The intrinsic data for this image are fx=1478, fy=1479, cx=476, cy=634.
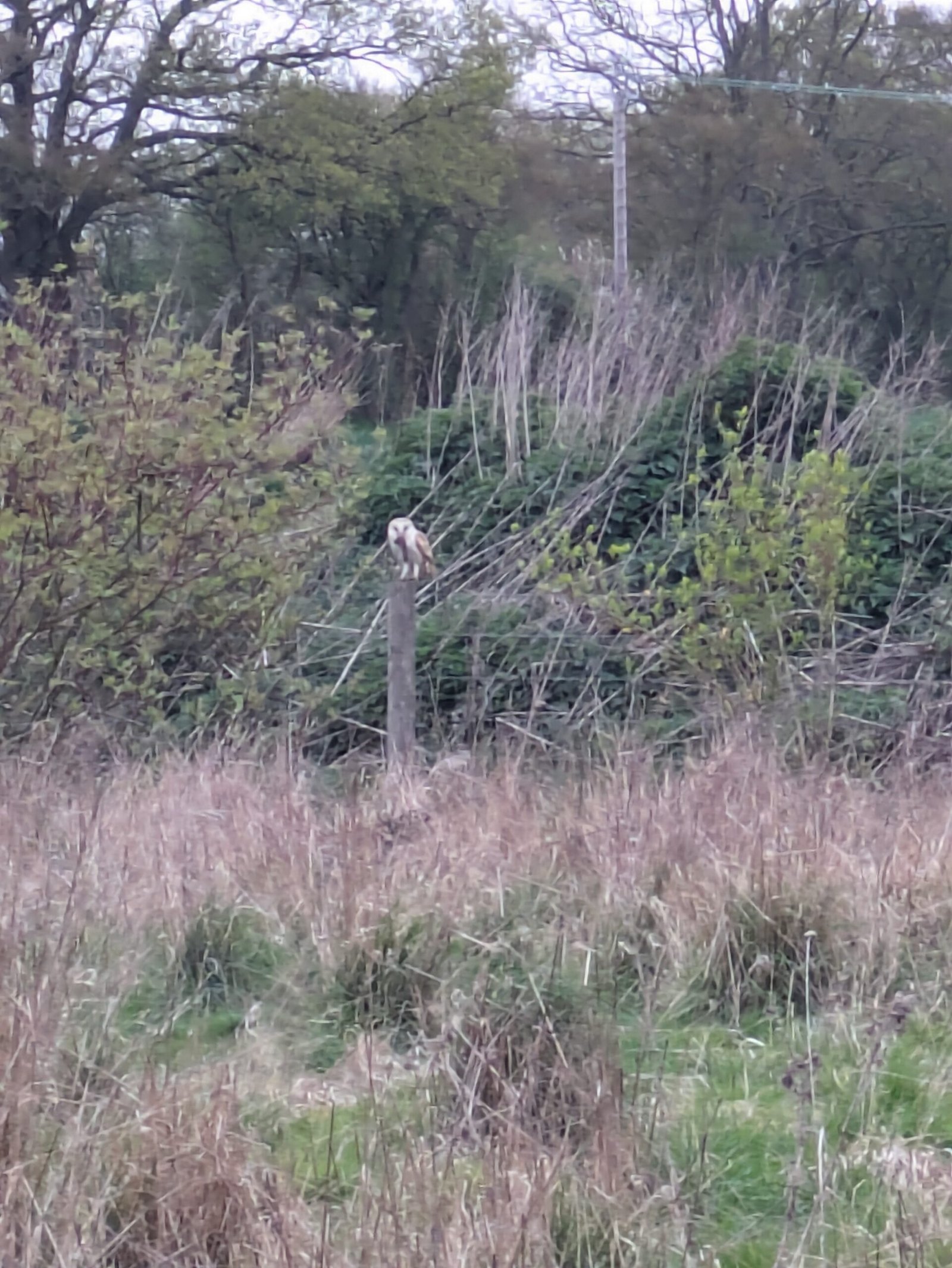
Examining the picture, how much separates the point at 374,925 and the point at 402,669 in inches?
96.3

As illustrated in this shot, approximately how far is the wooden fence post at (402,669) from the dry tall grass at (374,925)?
24.6 inches

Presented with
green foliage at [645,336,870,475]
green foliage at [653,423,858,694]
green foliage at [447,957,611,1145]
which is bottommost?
green foliage at [447,957,611,1145]

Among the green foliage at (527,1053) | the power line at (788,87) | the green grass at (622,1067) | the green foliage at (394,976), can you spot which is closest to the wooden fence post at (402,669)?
the green grass at (622,1067)

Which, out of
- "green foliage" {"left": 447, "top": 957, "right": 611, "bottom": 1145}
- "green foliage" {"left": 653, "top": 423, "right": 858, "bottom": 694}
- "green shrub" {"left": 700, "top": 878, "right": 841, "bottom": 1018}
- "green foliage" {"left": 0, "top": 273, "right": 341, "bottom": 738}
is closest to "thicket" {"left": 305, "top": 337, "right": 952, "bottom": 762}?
"green foliage" {"left": 653, "top": 423, "right": 858, "bottom": 694}

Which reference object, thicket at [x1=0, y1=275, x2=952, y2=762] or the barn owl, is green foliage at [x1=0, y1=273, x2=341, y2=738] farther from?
the barn owl

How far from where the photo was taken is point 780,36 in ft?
107

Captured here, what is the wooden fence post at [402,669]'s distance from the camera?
20.3ft

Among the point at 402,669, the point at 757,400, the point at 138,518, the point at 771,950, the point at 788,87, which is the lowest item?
the point at 771,950

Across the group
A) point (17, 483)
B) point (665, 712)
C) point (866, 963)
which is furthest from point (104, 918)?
point (665, 712)

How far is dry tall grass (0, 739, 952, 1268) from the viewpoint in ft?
8.36

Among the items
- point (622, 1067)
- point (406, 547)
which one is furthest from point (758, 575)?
point (622, 1067)

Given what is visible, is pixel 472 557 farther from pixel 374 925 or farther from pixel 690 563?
pixel 374 925

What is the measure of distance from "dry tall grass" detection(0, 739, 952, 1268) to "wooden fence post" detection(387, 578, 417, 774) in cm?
62

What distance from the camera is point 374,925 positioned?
12.7ft
